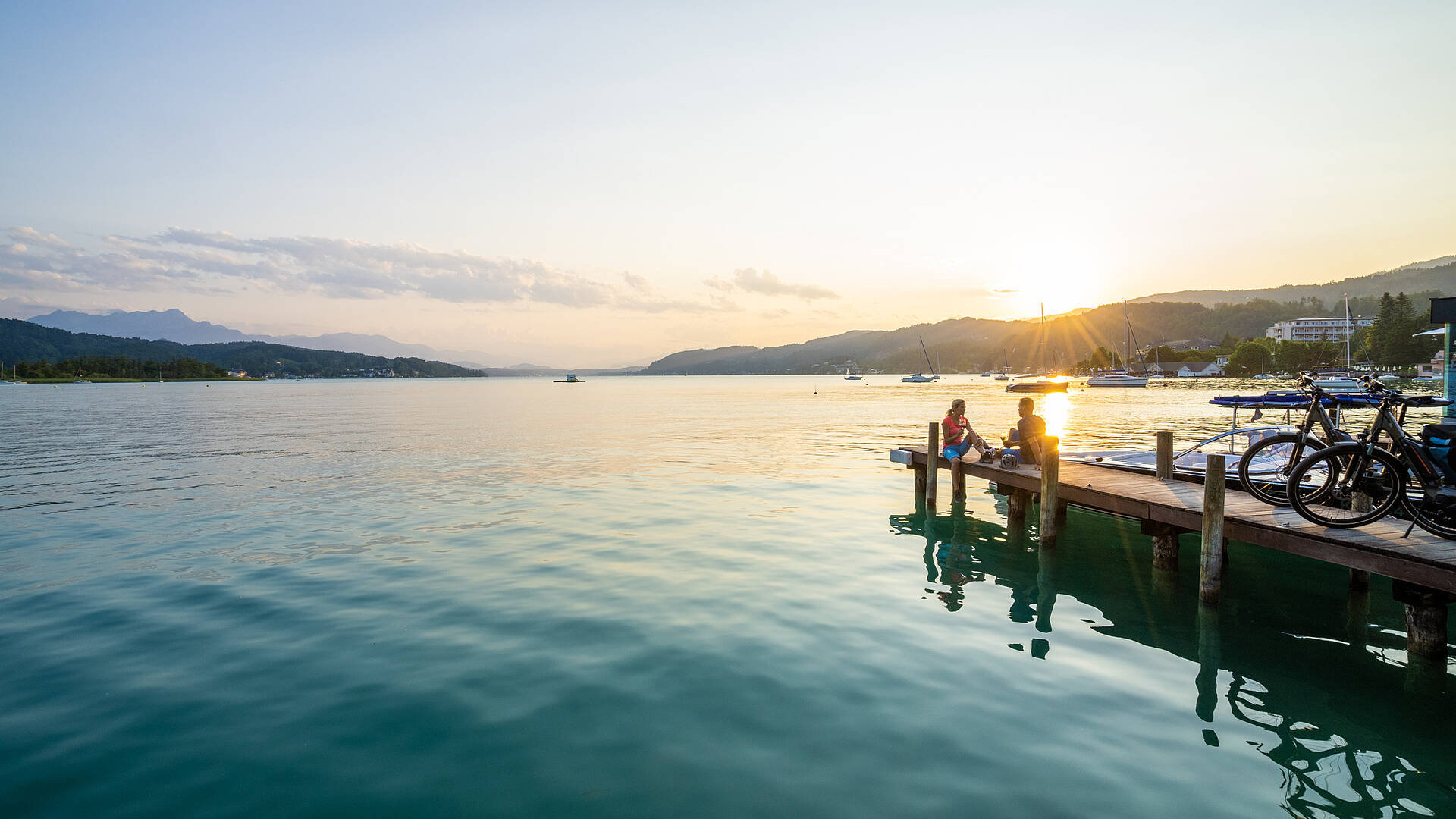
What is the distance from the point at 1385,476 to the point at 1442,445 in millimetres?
733

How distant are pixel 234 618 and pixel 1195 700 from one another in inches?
495

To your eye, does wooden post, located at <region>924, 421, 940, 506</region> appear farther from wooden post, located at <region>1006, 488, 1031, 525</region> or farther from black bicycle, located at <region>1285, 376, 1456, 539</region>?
black bicycle, located at <region>1285, 376, 1456, 539</region>

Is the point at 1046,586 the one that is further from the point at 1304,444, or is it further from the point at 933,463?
the point at 933,463

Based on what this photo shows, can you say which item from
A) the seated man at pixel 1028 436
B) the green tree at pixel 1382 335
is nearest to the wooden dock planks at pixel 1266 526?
the seated man at pixel 1028 436

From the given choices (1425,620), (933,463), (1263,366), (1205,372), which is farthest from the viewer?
(1205,372)

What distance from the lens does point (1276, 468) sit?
14359 millimetres

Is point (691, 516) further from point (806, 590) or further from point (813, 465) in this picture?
point (813, 465)

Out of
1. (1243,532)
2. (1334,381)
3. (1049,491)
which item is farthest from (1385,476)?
(1334,381)

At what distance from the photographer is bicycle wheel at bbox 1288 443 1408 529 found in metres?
9.45

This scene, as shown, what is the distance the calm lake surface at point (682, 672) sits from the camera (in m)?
6.20

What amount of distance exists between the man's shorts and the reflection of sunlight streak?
47.5 ft

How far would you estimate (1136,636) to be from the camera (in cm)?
1005

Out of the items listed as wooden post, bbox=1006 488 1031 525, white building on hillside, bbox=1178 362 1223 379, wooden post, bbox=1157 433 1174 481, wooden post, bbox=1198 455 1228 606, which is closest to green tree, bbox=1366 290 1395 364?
white building on hillside, bbox=1178 362 1223 379

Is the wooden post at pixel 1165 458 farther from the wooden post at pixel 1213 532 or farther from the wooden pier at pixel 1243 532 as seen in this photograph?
the wooden post at pixel 1213 532
